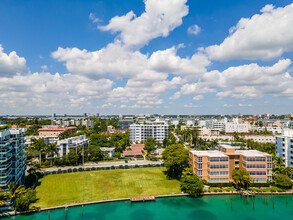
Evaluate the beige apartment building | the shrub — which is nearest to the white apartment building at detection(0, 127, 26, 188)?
the beige apartment building

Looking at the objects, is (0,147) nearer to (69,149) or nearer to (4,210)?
(4,210)

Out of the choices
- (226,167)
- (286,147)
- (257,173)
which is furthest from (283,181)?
(286,147)

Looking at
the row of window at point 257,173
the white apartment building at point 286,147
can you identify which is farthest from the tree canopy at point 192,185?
the white apartment building at point 286,147

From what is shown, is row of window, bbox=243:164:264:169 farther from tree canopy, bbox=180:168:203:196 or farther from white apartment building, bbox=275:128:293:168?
tree canopy, bbox=180:168:203:196

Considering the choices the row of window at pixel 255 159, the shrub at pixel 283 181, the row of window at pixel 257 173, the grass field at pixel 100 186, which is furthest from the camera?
the row of window at pixel 257 173

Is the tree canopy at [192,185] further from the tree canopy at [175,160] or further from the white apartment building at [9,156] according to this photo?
the white apartment building at [9,156]

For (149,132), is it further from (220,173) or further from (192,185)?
(192,185)
